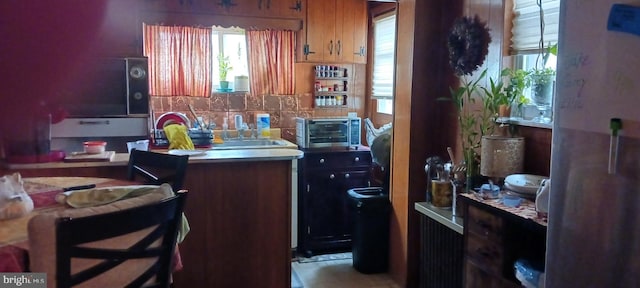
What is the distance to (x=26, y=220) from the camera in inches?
63.4

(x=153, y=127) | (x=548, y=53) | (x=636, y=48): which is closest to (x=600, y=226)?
(x=636, y=48)

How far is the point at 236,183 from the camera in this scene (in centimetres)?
264

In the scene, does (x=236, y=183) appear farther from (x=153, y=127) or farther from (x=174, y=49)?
(x=174, y=49)

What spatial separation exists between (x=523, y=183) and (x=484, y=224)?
0.24 m

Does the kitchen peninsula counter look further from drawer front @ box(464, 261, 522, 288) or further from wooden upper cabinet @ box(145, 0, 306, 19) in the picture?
wooden upper cabinet @ box(145, 0, 306, 19)

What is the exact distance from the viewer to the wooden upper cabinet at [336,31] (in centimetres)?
394

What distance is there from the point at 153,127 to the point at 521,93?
2.57m

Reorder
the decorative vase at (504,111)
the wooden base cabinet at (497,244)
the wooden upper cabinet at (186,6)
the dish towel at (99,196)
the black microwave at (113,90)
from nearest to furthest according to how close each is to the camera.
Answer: the dish towel at (99,196), the wooden base cabinet at (497,244), the decorative vase at (504,111), the black microwave at (113,90), the wooden upper cabinet at (186,6)

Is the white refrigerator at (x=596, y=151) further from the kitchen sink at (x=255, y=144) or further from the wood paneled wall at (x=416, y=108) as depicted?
the kitchen sink at (x=255, y=144)

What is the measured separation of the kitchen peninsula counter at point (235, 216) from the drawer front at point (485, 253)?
3.29 feet

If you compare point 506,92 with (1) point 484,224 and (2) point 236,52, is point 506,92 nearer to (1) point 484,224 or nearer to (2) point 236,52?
(1) point 484,224

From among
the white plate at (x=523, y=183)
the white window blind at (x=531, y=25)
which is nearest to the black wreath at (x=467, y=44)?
the white window blind at (x=531, y=25)

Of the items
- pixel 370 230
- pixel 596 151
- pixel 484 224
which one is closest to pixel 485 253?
pixel 484 224

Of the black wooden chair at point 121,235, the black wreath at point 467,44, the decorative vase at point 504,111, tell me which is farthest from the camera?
the black wreath at point 467,44
